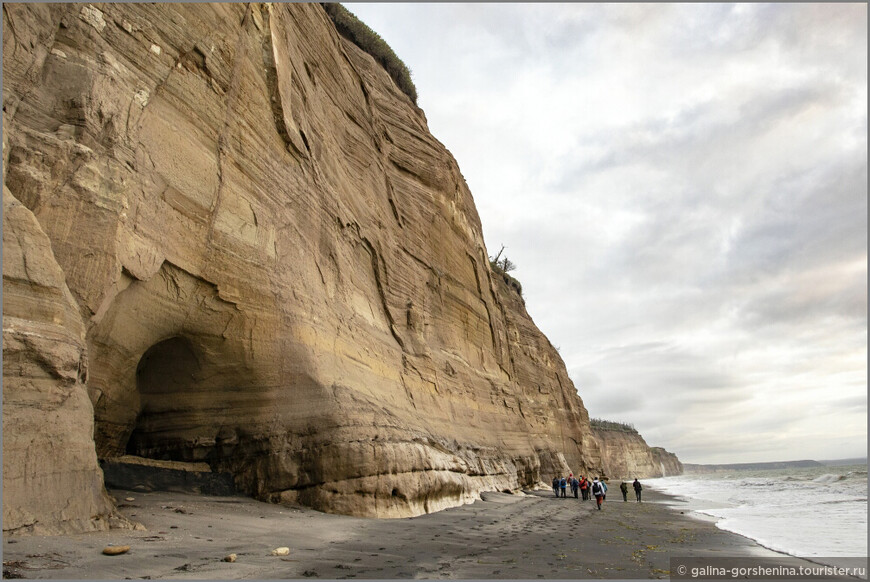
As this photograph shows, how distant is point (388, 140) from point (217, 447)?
14.0m

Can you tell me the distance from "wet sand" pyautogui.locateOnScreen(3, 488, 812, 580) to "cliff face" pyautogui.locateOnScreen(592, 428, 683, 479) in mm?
56947

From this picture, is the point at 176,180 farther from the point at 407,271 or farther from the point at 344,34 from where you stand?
the point at 344,34

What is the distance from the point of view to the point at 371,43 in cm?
2416

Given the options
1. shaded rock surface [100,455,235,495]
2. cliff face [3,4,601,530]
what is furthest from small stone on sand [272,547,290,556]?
shaded rock surface [100,455,235,495]

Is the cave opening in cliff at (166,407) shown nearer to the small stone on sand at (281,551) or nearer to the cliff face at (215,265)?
the cliff face at (215,265)

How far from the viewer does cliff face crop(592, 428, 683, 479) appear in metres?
72.2

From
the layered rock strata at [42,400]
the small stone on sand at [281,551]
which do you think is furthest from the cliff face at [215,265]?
the small stone on sand at [281,551]

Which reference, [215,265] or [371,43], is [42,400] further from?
[371,43]

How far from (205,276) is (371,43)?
720 inches

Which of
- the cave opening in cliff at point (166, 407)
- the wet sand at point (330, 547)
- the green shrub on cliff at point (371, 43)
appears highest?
the green shrub on cliff at point (371, 43)

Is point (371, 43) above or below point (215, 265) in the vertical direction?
above

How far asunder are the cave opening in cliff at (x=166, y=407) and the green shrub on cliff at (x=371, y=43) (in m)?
16.5

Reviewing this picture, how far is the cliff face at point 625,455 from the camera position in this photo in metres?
72.2

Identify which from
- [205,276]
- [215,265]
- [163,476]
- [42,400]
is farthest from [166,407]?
[42,400]
